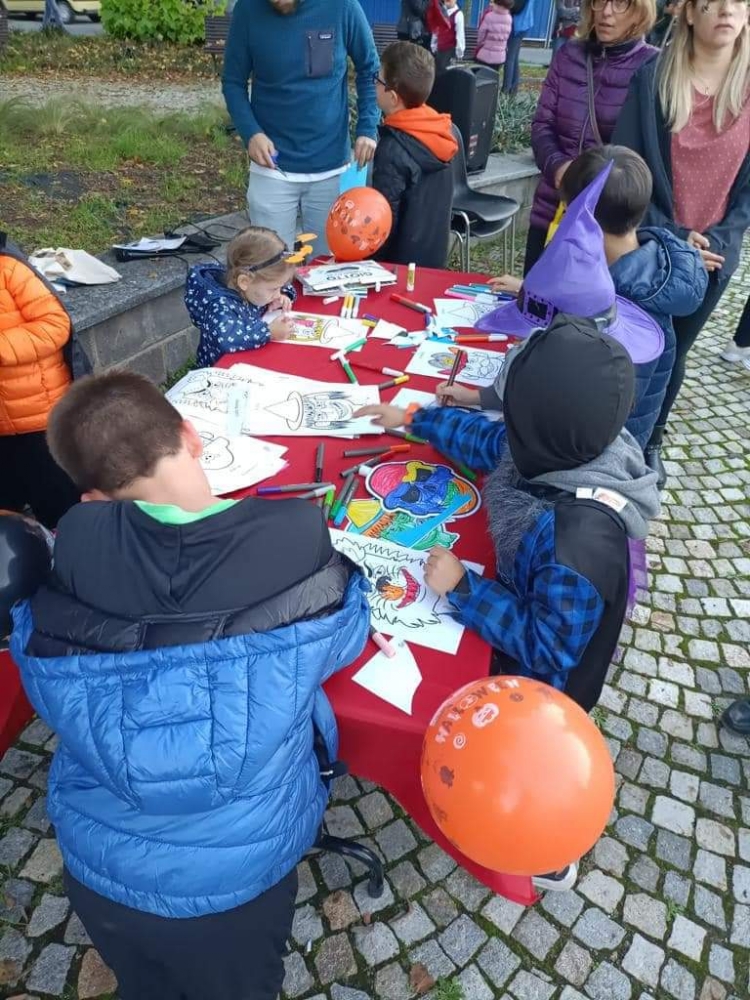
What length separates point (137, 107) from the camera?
7734mm

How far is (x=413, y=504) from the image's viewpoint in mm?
1891

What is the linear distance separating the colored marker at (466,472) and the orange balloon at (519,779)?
882 mm

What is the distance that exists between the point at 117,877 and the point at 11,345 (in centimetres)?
190

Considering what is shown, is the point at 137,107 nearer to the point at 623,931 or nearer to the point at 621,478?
the point at 621,478

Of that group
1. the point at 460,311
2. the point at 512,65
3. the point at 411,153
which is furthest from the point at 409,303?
the point at 512,65

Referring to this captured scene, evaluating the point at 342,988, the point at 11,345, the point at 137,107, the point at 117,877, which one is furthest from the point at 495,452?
the point at 137,107

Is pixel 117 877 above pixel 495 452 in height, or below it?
below

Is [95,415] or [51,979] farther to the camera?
[51,979]

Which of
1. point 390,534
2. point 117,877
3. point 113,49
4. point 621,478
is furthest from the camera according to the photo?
point 113,49

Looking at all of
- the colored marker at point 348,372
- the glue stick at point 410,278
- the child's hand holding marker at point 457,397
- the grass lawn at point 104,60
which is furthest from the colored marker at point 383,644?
the grass lawn at point 104,60

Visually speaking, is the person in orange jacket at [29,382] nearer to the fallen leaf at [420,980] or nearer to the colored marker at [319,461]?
the colored marker at [319,461]

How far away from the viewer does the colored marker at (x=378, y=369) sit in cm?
249

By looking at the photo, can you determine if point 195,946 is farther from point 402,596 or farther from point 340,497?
point 340,497

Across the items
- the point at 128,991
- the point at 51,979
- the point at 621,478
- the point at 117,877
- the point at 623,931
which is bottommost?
the point at 51,979
